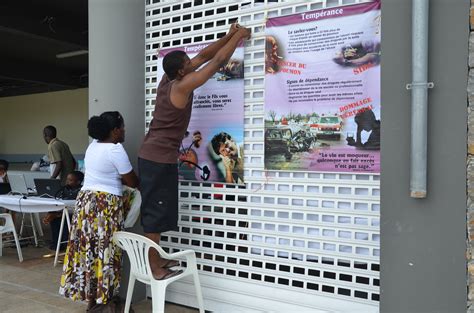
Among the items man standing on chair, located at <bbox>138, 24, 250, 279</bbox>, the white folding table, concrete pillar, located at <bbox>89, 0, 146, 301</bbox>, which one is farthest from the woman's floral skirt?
the white folding table

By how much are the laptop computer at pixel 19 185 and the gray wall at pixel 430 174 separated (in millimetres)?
5087

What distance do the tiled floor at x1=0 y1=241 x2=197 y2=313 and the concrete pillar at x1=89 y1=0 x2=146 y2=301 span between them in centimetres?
54

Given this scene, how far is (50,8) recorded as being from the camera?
8047mm

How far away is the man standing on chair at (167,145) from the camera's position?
2.92 meters

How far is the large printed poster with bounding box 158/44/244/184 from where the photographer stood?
10.4 feet

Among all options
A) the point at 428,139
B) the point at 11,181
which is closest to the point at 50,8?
the point at 11,181

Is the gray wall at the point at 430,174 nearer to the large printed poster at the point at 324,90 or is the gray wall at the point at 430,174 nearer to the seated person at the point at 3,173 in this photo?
the large printed poster at the point at 324,90

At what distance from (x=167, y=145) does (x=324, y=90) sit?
1168 millimetres

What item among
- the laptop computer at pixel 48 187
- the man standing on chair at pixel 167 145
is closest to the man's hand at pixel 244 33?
the man standing on chair at pixel 167 145

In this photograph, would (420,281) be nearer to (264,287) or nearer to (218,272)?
(264,287)

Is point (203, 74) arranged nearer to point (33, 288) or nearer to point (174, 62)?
point (174, 62)

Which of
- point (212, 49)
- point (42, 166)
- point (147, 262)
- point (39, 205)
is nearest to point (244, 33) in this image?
point (212, 49)

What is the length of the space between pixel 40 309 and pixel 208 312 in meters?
1.51

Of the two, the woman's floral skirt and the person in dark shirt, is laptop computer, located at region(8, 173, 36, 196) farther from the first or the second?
the person in dark shirt
